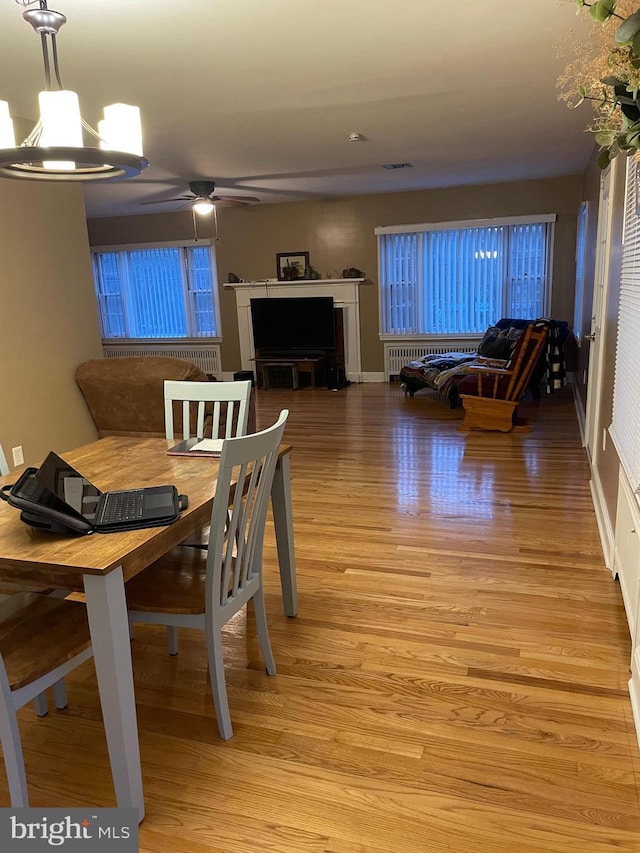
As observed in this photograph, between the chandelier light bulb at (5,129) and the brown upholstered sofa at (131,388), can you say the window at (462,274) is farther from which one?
the chandelier light bulb at (5,129)

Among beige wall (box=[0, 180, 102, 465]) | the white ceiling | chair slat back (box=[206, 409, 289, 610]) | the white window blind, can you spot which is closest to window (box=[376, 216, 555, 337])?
the white ceiling

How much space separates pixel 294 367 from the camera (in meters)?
8.10

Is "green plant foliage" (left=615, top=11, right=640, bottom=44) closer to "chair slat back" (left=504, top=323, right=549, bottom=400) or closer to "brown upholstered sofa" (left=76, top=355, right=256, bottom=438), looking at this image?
"brown upholstered sofa" (left=76, top=355, right=256, bottom=438)

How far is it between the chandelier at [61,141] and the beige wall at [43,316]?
2010 mm

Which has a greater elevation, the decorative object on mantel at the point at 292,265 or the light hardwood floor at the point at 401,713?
the decorative object on mantel at the point at 292,265

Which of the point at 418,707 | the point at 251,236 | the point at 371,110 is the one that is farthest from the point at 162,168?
the point at 418,707

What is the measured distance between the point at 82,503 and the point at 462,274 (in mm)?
6946

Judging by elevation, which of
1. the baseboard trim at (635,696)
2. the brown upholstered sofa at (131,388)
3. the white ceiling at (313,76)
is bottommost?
the baseboard trim at (635,696)

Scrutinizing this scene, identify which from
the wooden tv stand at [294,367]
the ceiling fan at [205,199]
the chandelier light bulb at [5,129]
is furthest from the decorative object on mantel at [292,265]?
the chandelier light bulb at [5,129]

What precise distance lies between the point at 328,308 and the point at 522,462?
4.31 meters

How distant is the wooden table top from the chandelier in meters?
1.01

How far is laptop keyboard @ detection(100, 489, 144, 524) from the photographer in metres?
1.65

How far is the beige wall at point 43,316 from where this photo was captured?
3.94 metres

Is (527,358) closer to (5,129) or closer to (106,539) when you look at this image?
(5,129)
